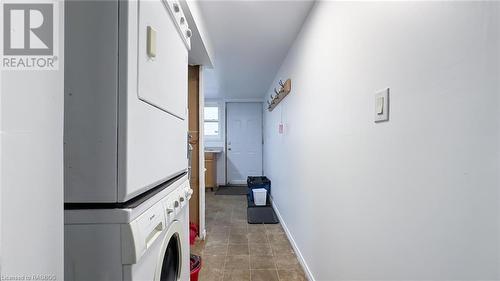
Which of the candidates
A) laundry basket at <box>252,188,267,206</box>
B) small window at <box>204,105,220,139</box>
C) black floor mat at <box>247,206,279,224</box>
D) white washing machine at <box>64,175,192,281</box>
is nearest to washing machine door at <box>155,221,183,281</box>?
white washing machine at <box>64,175,192,281</box>

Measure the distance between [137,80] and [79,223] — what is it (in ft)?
1.28

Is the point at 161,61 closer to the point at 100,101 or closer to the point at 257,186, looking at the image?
the point at 100,101

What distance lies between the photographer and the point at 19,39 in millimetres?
505

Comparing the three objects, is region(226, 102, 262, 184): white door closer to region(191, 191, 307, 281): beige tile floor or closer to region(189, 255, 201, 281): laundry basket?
region(191, 191, 307, 281): beige tile floor

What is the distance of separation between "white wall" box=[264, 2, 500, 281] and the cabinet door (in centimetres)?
83

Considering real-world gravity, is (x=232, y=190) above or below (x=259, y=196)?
below

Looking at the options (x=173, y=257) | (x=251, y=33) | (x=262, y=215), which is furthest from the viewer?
(x=262, y=215)

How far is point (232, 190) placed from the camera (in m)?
5.23

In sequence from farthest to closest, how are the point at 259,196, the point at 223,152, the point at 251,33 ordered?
the point at 223,152 < the point at 259,196 < the point at 251,33

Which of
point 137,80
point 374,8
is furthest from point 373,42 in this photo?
point 137,80

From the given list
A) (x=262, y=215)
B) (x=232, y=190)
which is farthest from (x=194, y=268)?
(x=232, y=190)

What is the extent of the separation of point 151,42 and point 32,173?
0.44m

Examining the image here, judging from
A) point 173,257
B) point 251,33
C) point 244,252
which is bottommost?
point 244,252

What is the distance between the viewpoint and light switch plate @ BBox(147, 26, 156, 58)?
683 millimetres
